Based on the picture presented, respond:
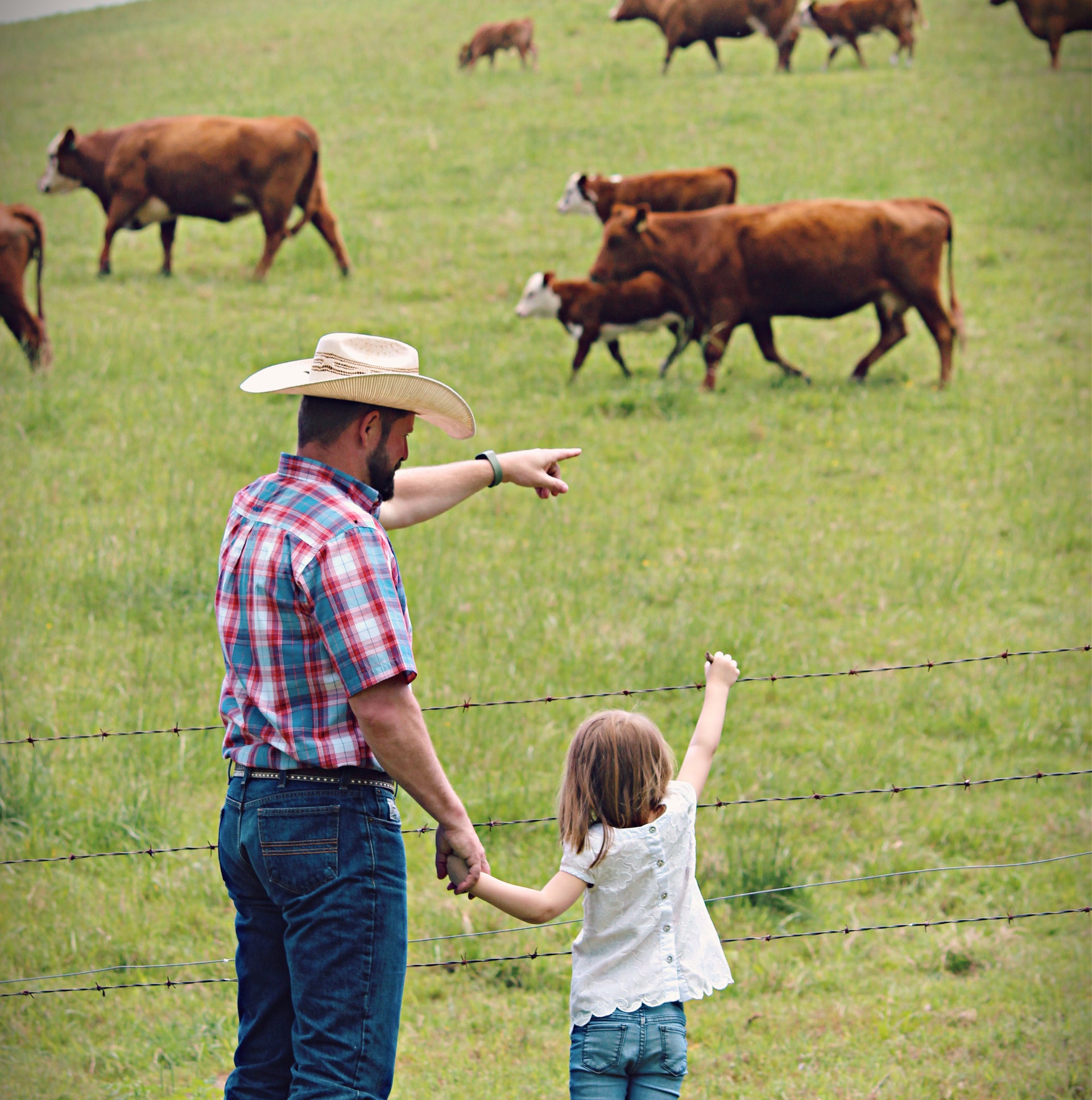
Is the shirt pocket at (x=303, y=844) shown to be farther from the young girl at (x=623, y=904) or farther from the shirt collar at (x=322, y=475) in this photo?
the shirt collar at (x=322, y=475)

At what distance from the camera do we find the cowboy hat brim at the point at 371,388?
8.70 feet

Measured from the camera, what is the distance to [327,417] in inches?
106

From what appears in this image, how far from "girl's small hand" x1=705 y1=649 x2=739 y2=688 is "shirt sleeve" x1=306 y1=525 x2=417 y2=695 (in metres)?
0.84

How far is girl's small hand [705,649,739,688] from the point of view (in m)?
2.96

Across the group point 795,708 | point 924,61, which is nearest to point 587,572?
point 795,708

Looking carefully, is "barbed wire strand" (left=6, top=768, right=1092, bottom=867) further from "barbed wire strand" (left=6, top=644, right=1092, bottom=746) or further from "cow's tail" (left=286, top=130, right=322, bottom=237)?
"cow's tail" (left=286, top=130, right=322, bottom=237)

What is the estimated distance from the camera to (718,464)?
9562 millimetres

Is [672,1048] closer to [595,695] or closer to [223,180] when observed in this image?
[595,695]

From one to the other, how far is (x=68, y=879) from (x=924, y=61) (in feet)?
81.1

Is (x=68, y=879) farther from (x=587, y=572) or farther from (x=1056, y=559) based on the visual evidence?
(x=1056, y=559)

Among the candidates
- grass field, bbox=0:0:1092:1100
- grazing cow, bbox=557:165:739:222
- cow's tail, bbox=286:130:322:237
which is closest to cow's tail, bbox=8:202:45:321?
grass field, bbox=0:0:1092:1100

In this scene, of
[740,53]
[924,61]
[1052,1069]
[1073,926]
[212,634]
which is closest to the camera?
[1052,1069]

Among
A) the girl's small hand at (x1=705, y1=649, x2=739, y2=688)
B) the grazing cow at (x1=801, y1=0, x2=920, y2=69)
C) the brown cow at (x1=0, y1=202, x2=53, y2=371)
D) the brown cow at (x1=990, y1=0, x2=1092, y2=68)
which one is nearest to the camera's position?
the girl's small hand at (x1=705, y1=649, x2=739, y2=688)

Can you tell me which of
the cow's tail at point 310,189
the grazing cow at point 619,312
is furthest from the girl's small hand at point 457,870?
the cow's tail at point 310,189
